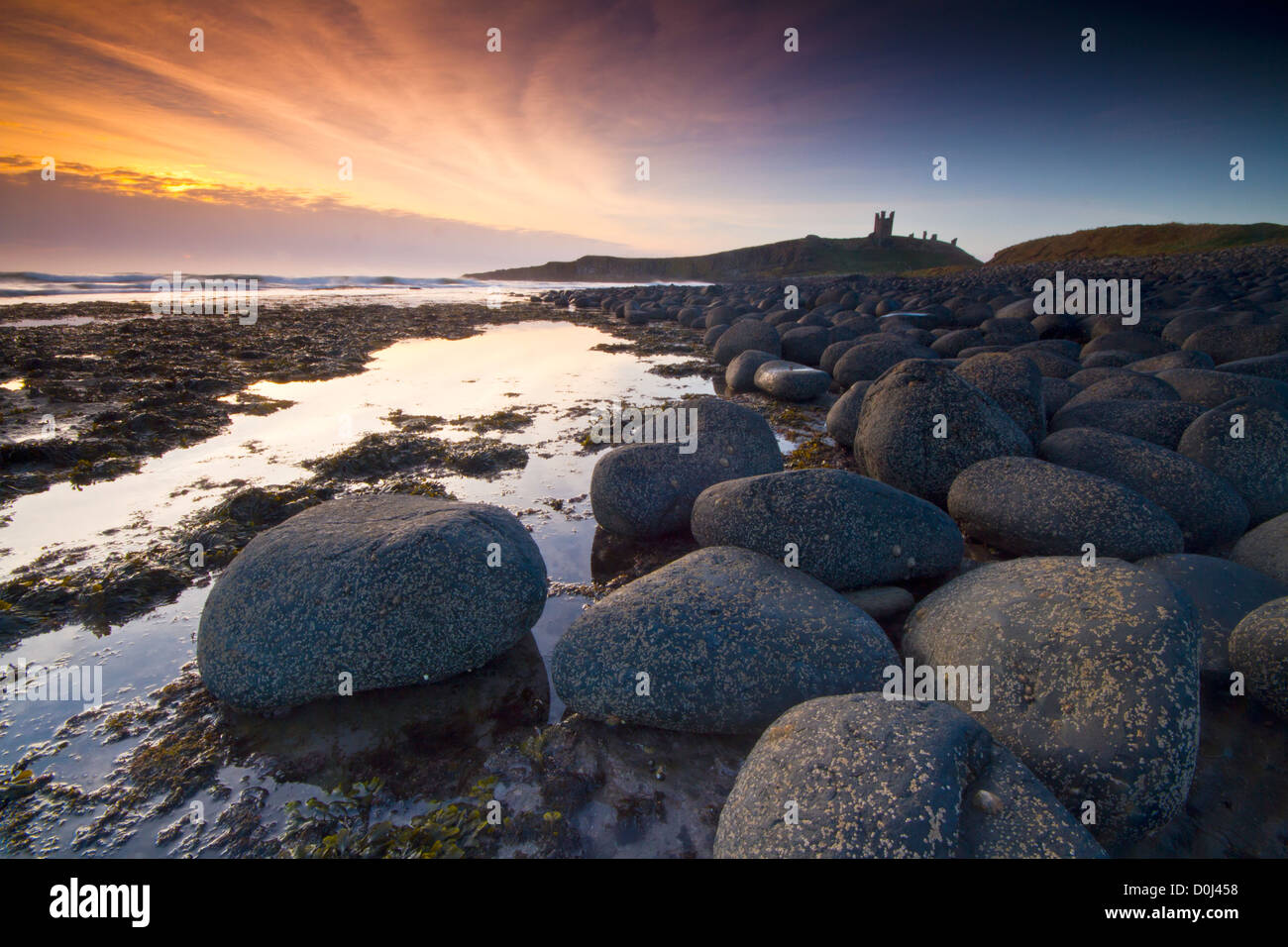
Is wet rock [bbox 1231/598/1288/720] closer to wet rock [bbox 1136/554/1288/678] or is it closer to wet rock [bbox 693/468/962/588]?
wet rock [bbox 1136/554/1288/678]

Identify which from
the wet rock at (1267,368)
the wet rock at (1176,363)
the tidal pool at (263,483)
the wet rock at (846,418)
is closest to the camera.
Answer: the tidal pool at (263,483)

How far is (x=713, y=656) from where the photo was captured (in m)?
2.38

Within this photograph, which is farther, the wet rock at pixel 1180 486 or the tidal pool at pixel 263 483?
the wet rock at pixel 1180 486

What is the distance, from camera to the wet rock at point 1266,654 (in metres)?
2.25

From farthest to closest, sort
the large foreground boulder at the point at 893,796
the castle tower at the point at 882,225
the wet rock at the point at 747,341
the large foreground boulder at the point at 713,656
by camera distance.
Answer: the castle tower at the point at 882,225 → the wet rock at the point at 747,341 → the large foreground boulder at the point at 713,656 → the large foreground boulder at the point at 893,796

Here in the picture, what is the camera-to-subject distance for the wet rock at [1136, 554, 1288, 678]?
2521 millimetres

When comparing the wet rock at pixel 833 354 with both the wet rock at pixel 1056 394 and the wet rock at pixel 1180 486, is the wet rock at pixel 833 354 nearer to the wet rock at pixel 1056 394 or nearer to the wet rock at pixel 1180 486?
the wet rock at pixel 1056 394

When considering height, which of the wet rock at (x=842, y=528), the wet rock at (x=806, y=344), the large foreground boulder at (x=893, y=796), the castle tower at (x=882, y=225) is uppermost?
the castle tower at (x=882, y=225)

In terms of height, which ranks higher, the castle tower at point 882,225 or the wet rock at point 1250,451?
the castle tower at point 882,225

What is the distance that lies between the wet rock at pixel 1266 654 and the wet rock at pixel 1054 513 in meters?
0.78

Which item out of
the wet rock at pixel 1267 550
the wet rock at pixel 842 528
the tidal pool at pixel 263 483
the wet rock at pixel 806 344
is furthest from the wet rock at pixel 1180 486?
the wet rock at pixel 806 344
